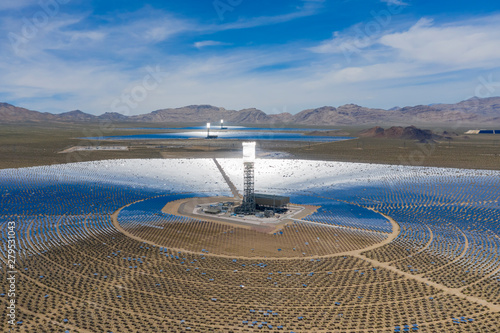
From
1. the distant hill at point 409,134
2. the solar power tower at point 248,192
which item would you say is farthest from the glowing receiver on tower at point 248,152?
the distant hill at point 409,134

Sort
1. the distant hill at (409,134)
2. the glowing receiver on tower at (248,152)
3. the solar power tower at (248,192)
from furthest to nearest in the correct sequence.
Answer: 1. the distant hill at (409,134)
2. the glowing receiver on tower at (248,152)
3. the solar power tower at (248,192)

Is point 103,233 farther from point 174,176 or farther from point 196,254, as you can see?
point 174,176

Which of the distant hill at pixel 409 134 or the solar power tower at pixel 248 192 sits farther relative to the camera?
the distant hill at pixel 409 134

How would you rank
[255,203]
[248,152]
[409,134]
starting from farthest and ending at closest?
[409,134], [248,152], [255,203]

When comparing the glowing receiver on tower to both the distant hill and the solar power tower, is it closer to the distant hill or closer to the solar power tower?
the solar power tower

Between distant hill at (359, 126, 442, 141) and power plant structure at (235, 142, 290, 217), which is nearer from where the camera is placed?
power plant structure at (235, 142, 290, 217)

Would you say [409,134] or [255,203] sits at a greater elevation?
[409,134]

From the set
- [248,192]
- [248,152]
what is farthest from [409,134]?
[248,192]

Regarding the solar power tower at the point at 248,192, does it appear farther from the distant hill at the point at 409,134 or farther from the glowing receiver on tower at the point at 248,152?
the distant hill at the point at 409,134

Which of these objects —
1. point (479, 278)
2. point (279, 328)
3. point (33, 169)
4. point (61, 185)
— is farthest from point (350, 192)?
point (33, 169)

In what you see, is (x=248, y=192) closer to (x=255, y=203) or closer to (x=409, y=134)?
(x=255, y=203)

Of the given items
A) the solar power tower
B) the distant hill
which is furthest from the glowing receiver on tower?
the distant hill
